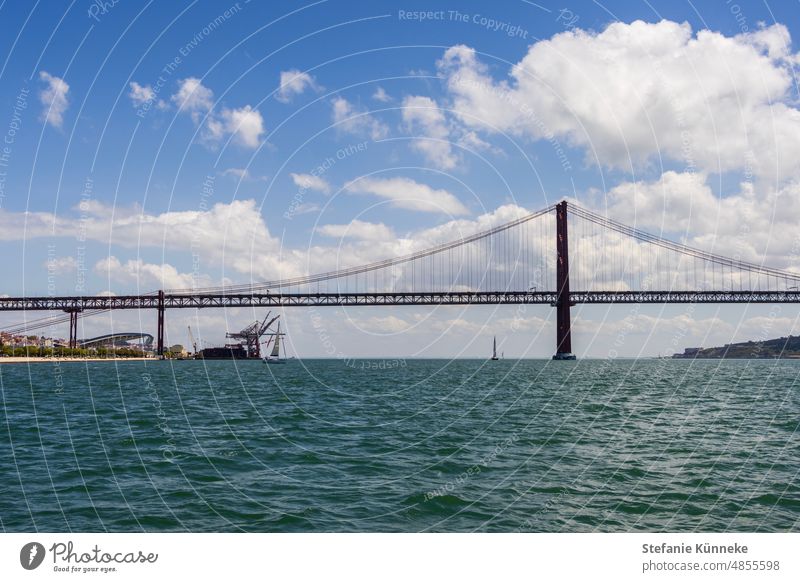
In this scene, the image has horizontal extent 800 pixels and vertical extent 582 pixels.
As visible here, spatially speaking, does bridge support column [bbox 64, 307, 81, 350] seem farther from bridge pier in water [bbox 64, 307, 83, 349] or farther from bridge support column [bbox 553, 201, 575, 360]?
bridge support column [bbox 553, 201, 575, 360]

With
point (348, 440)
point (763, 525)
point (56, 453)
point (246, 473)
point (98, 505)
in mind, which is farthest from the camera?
point (348, 440)

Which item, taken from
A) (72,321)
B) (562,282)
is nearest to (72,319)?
(72,321)

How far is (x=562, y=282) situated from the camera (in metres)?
94.3

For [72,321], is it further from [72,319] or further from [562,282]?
[562,282]

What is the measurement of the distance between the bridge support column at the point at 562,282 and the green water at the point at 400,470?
6583 cm

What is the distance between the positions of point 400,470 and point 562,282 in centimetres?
8284

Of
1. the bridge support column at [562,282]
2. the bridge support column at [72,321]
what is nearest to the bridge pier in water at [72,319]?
the bridge support column at [72,321]

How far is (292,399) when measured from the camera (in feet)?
116

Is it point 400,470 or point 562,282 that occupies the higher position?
point 562,282

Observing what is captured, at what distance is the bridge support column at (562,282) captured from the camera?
93250 mm

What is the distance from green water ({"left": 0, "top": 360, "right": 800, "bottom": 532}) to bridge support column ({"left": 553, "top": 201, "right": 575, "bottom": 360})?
216 feet

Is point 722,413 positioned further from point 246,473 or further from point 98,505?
point 98,505
